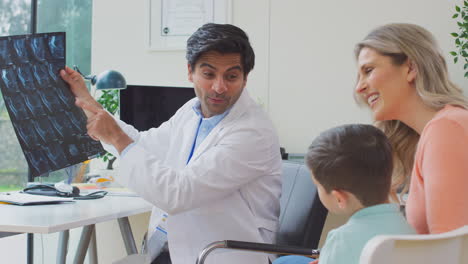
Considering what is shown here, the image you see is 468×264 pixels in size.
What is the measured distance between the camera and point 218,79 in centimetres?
182

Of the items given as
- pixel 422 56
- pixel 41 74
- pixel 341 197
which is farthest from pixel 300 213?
pixel 41 74

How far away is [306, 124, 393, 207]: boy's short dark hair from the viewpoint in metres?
1.32

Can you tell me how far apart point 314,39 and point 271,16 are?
298 mm

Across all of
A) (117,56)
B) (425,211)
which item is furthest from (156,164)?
(117,56)

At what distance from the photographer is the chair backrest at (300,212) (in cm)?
189

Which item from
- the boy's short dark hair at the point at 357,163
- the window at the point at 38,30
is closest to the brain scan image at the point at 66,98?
the boy's short dark hair at the point at 357,163

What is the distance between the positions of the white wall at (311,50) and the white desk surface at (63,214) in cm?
132

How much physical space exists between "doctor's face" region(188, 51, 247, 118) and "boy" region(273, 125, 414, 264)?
515 millimetres

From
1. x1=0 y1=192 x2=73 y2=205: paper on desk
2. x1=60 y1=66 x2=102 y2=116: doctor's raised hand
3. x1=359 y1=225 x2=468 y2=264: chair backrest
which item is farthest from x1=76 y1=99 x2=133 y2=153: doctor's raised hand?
x1=359 y1=225 x2=468 y2=264: chair backrest

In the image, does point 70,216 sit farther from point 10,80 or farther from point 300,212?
point 300,212

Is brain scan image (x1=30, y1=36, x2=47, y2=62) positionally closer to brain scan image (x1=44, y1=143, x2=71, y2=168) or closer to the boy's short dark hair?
brain scan image (x1=44, y1=143, x2=71, y2=168)

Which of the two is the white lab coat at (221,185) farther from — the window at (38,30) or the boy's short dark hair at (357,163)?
the window at (38,30)

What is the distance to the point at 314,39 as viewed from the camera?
3.36m

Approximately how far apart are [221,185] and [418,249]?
2.76ft
